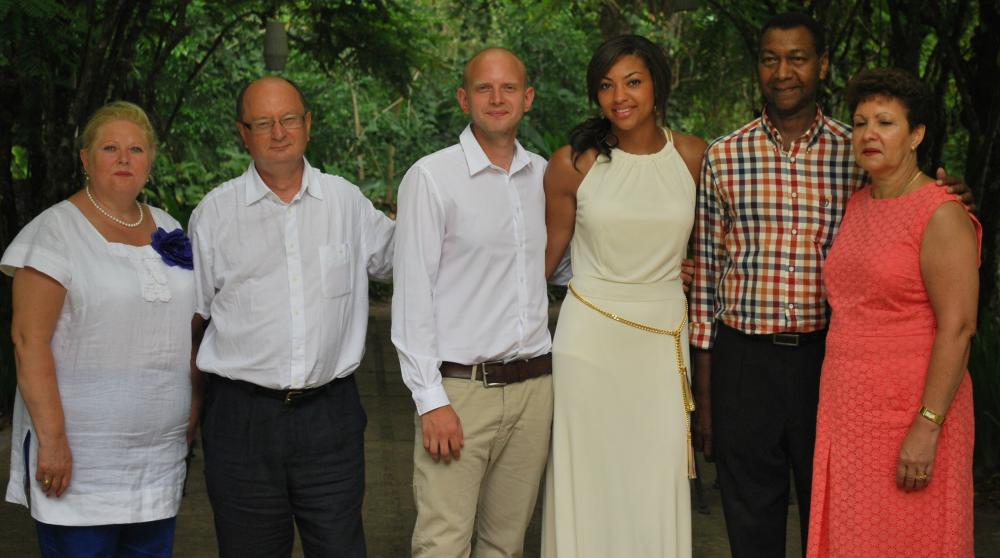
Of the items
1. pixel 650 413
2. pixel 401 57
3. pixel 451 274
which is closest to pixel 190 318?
pixel 451 274

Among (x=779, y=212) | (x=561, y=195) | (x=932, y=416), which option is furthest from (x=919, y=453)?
(x=561, y=195)

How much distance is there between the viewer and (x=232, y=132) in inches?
708

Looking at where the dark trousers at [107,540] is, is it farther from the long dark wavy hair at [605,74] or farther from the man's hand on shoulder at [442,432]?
the long dark wavy hair at [605,74]

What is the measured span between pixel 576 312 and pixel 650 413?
390mm

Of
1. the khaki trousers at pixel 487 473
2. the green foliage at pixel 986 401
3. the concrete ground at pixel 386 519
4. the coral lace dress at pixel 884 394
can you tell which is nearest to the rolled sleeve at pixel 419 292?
the khaki trousers at pixel 487 473

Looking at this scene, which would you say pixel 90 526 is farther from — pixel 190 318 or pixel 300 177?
pixel 300 177

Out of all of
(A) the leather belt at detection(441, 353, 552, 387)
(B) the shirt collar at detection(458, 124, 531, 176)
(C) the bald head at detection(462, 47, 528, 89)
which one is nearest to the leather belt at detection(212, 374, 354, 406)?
(A) the leather belt at detection(441, 353, 552, 387)

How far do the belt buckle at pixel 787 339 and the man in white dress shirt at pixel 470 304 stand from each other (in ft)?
2.37

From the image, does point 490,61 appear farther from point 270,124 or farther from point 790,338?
point 790,338

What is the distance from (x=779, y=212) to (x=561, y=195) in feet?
2.20

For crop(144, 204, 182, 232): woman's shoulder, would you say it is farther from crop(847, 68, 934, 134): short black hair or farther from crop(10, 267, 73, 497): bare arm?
crop(847, 68, 934, 134): short black hair

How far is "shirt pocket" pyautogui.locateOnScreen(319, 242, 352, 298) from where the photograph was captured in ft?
11.4

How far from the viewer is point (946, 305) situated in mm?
3201

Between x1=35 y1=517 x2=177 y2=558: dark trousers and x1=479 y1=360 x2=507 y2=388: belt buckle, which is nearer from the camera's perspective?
x1=35 y1=517 x2=177 y2=558: dark trousers
